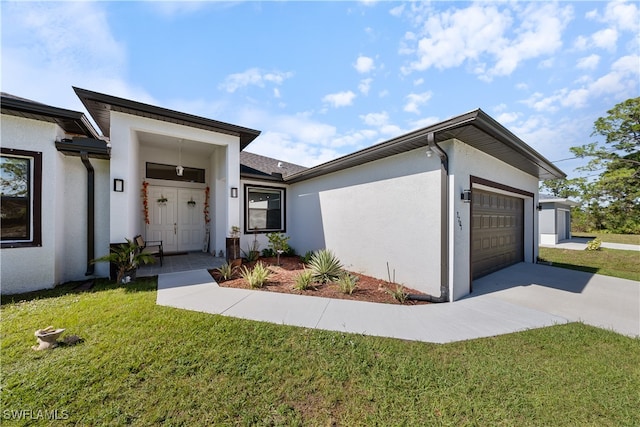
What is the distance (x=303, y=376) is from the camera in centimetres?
245

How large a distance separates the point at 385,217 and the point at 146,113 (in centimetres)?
659

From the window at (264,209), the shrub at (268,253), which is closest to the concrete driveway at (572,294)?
the shrub at (268,253)

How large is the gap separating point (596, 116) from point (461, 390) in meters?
22.9

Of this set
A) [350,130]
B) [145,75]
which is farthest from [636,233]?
[145,75]

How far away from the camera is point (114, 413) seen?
76.8 inches

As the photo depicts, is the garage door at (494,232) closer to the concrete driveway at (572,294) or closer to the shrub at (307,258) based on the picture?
the concrete driveway at (572,294)

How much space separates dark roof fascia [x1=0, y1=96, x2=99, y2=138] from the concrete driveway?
9.46m

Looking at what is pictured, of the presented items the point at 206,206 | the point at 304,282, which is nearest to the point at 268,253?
the point at 206,206

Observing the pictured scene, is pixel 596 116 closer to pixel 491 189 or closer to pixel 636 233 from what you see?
pixel 636 233

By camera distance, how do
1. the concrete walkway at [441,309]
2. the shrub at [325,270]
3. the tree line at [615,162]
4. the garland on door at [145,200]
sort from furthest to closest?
1. the tree line at [615,162]
2. the garland on door at [145,200]
3. the shrub at [325,270]
4. the concrete walkway at [441,309]

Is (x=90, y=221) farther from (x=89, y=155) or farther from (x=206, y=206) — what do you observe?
(x=206, y=206)

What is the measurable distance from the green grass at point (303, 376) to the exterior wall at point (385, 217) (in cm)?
205

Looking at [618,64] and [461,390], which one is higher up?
[618,64]

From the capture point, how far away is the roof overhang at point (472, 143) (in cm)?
410
